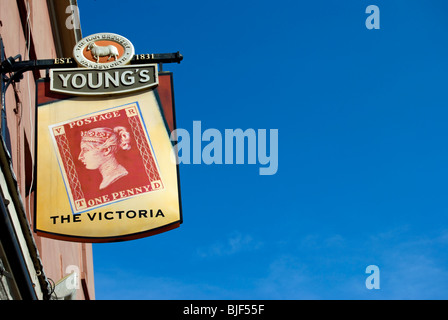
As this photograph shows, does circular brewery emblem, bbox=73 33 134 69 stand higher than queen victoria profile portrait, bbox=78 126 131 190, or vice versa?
circular brewery emblem, bbox=73 33 134 69

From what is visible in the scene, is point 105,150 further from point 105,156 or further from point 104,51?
point 104,51

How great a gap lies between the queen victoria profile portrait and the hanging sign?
0.01 meters

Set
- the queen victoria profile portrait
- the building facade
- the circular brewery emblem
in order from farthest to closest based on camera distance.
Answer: the circular brewery emblem
the queen victoria profile portrait
the building facade

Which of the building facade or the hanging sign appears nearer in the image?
the building facade

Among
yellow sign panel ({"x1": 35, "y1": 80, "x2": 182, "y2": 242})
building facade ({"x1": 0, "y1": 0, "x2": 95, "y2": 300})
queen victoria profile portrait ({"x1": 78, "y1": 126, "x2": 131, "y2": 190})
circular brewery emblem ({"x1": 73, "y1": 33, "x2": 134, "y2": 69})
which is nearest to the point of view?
building facade ({"x1": 0, "y1": 0, "x2": 95, "y2": 300})

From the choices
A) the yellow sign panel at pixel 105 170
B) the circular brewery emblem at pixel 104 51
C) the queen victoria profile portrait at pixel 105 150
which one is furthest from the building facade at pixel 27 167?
the circular brewery emblem at pixel 104 51

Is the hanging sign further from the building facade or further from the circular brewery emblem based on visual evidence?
the building facade

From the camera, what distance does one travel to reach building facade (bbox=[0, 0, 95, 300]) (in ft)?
29.4

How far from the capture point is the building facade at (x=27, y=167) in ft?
29.4

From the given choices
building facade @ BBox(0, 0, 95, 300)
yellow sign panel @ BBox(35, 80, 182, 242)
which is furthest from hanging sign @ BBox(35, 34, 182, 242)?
building facade @ BBox(0, 0, 95, 300)

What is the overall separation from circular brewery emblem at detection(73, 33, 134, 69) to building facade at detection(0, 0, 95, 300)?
41.3 inches

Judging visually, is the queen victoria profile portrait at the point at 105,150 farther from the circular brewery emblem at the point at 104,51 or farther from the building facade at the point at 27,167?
the circular brewery emblem at the point at 104,51
